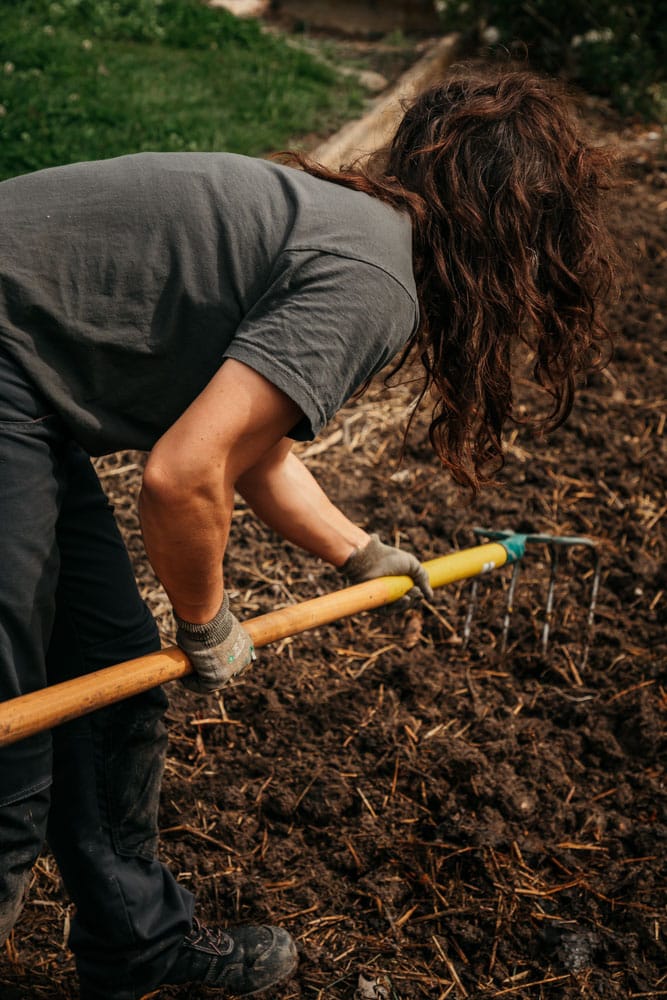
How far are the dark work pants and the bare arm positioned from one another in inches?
9.4

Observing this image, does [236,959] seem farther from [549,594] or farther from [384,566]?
[549,594]

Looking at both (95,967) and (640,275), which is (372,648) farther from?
(640,275)

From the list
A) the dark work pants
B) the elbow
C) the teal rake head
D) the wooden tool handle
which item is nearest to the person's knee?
the dark work pants

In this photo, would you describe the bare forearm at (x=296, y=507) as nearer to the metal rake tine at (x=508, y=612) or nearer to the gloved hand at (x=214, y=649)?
the gloved hand at (x=214, y=649)

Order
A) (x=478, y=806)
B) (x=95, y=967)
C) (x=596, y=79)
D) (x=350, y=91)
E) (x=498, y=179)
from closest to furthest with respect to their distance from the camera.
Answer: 1. (x=498, y=179)
2. (x=95, y=967)
3. (x=478, y=806)
4. (x=350, y=91)
5. (x=596, y=79)

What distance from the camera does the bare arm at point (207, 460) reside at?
1.55m

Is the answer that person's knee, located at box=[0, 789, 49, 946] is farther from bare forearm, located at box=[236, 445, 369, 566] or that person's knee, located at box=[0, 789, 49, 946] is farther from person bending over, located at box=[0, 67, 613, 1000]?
bare forearm, located at box=[236, 445, 369, 566]

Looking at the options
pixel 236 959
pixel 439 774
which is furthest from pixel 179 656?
pixel 439 774

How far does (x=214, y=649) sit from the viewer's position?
6.32ft

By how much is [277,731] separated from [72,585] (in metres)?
1.16

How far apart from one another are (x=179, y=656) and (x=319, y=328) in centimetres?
75

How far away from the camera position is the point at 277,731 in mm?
2924

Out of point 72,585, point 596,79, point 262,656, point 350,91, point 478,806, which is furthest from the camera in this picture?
point 596,79

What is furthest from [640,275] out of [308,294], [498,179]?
[308,294]
